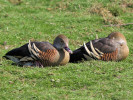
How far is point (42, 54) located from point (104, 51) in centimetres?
170

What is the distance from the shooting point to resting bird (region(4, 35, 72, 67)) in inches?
332

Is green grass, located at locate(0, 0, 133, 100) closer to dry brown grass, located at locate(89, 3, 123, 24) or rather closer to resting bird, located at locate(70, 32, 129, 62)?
dry brown grass, located at locate(89, 3, 123, 24)

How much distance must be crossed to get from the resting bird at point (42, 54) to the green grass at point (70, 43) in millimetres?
206

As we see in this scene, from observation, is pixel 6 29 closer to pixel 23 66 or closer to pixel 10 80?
pixel 23 66

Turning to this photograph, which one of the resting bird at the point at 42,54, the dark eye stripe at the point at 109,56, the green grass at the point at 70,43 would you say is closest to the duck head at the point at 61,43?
the resting bird at the point at 42,54

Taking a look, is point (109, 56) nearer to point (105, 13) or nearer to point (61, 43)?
point (61, 43)

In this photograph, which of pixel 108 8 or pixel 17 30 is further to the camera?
pixel 108 8

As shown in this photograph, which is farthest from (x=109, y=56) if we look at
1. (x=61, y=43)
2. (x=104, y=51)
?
(x=61, y=43)

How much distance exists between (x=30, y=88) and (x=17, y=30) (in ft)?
18.6

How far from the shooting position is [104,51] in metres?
9.13

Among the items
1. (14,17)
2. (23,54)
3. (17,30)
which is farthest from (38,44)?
(14,17)

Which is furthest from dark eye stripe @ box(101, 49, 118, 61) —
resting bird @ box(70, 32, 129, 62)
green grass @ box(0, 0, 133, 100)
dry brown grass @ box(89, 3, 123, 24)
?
dry brown grass @ box(89, 3, 123, 24)

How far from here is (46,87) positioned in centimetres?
707

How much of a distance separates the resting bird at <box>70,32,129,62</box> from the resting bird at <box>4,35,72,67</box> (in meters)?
0.76
